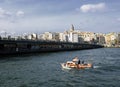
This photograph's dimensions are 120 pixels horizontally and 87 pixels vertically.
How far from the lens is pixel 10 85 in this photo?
126 feet

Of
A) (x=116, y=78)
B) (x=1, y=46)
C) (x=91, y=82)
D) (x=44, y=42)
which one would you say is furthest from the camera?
(x=44, y=42)

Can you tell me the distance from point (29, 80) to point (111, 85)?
13764mm

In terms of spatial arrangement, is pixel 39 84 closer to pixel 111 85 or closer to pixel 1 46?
pixel 111 85

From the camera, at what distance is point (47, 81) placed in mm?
41688

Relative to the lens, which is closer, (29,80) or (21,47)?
(29,80)

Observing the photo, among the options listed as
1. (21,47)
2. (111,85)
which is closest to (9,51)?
(21,47)

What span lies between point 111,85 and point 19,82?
14.6 meters

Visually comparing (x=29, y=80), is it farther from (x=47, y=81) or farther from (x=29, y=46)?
(x=29, y=46)

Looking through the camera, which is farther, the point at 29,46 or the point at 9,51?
the point at 29,46

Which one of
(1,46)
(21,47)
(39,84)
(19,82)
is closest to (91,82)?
(39,84)

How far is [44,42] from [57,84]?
12983cm

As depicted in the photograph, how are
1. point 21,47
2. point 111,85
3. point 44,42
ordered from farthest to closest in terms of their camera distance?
point 44,42 < point 21,47 < point 111,85

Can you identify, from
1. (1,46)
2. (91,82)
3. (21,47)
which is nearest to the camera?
(91,82)

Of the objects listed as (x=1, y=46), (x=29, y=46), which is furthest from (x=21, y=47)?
(x=1, y=46)
